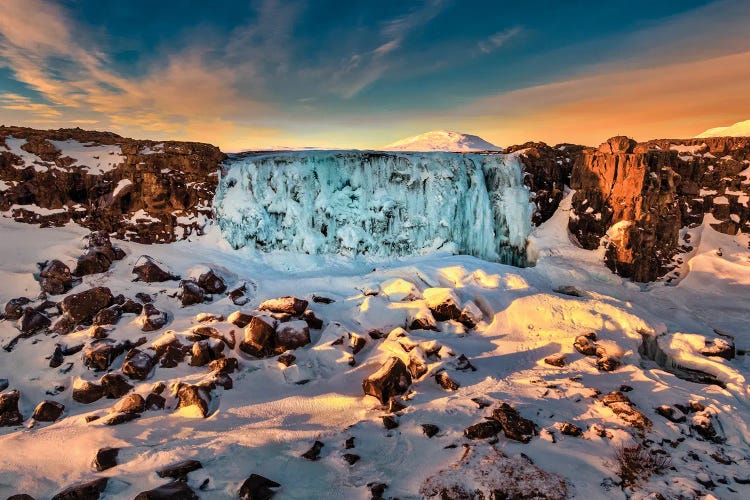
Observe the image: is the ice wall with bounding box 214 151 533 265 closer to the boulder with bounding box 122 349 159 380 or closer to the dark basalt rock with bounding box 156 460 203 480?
the boulder with bounding box 122 349 159 380

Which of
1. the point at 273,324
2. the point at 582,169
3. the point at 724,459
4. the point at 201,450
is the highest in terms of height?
the point at 582,169

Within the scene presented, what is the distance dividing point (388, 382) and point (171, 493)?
521 cm

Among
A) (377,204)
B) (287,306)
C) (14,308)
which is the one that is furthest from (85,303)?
(377,204)

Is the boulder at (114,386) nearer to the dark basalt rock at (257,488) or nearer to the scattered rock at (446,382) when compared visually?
the dark basalt rock at (257,488)

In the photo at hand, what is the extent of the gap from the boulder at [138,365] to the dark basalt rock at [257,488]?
5.62 m

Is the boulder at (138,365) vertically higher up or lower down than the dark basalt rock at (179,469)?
higher up

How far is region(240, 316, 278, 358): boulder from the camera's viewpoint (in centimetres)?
1159

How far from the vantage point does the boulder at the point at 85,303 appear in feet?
43.4

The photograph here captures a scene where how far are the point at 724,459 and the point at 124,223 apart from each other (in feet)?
77.2

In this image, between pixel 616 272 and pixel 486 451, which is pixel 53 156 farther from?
pixel 616 272

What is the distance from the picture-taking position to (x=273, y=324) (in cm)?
1212

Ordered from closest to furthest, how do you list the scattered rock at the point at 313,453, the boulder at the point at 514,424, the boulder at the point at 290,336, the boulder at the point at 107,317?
the scattered rock at the point at 313,453 → the boulder at the point at 514,424 → the boulder at the point at 290,336 → the boulder at the point at 107,317

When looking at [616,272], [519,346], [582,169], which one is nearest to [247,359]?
[519,346]

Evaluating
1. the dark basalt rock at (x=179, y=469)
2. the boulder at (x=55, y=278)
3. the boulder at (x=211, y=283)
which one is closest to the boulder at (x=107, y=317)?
the boulder at (x=55, y=278)
